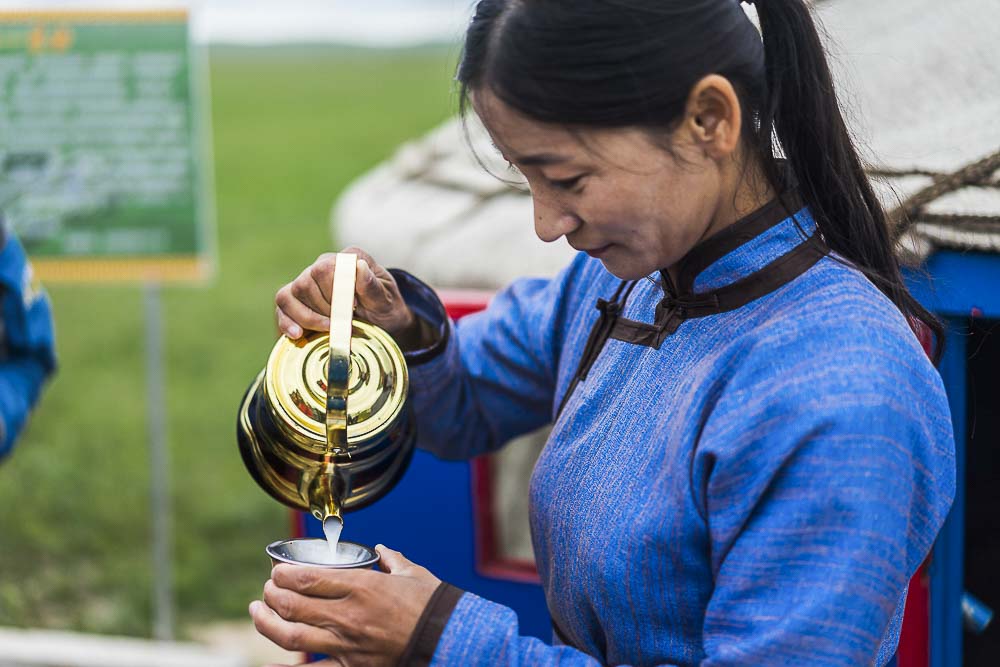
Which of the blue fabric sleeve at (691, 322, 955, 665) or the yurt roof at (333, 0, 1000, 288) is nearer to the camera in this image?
the blue fabric sleeve at (691, 322, 955, 665)

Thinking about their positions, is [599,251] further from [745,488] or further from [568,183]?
[745,488]

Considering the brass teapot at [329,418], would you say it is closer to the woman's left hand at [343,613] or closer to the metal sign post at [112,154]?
the woman's left hand at [343,613]

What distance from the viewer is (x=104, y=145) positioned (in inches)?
149

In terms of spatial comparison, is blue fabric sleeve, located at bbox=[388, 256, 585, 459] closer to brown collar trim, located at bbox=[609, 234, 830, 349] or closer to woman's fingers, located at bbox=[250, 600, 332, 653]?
brown collar trim, located at bbox=[609, 234, 830, 349]

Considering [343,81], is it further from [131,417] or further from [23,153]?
[23,153]

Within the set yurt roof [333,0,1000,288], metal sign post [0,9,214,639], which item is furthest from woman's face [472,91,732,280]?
metal sign post [0,9,214,639]

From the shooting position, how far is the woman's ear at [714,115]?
1128 mm

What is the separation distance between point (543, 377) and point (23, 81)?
270cm

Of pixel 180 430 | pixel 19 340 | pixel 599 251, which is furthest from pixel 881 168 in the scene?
pixel 180 430

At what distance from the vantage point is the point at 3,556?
434 centimetres

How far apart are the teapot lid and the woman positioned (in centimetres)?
18

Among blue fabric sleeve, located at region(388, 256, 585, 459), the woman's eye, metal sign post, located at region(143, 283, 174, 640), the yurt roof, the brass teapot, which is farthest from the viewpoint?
metal sign post, located at region(143, 283, 174, 640)

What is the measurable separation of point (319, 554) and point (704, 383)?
1.35 ft

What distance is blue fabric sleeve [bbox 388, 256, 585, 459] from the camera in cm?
160
